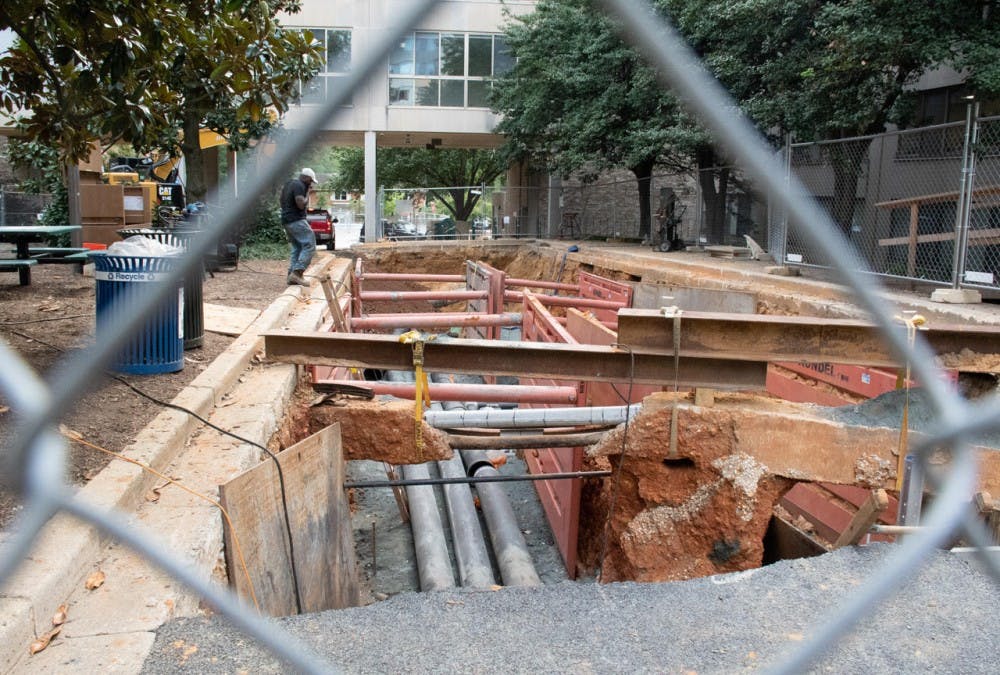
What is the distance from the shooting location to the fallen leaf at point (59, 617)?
2551 mm

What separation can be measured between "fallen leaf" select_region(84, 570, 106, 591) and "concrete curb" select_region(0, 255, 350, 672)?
0.09ft

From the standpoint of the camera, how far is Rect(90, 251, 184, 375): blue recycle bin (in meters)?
5.00

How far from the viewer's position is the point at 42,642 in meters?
2.43

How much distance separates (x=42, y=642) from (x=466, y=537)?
4836mm

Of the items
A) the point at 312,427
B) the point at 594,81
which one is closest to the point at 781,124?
the point at 594,81

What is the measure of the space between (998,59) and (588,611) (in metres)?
9.89

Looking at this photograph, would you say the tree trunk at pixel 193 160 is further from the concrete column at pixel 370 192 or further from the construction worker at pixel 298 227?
the concrete column at pixel 370 192

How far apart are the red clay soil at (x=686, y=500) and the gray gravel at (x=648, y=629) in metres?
1.34

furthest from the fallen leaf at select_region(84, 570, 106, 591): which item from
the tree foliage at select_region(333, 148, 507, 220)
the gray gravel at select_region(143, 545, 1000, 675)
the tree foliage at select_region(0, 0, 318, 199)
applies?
the tree foliage at select_region(333, 148, 507, 220)

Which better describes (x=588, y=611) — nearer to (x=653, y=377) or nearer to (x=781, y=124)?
(x=653, y=377)

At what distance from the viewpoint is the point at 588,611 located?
377 cm

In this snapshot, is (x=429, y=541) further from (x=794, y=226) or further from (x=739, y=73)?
(x=739, y=73)

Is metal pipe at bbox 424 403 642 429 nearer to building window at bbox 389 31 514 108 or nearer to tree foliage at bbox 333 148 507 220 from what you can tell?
building window at bbox 389 31 514 108

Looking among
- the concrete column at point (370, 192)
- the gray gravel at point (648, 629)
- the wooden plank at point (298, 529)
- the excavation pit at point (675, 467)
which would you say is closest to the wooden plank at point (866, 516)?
the gray gravel at point (648, 629)
